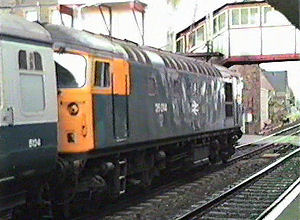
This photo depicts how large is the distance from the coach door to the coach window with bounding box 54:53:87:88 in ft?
3.07

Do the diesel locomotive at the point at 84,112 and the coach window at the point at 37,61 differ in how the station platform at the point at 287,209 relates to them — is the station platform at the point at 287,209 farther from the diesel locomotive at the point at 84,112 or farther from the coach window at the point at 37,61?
the coach window at the point at 37,61

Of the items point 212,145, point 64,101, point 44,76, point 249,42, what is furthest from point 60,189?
point 249,42

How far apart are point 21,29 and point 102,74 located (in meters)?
2.29

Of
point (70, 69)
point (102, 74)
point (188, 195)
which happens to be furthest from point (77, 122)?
point (188, 195)

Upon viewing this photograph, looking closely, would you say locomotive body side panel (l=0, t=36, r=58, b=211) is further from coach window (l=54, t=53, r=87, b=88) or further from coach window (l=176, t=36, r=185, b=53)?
coach window (l=176, t=36, r=185, b=53)

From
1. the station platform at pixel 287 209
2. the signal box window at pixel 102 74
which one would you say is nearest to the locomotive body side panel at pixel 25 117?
the signal box window at pixel 102 74

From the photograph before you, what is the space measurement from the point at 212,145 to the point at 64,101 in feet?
29.3

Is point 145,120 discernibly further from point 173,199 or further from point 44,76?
point 44,76

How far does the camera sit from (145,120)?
442 inches

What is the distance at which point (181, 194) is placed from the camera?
12430mm

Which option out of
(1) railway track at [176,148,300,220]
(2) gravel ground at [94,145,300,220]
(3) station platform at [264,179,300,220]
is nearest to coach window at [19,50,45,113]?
(2) gravel ground at [94,145,300,220]

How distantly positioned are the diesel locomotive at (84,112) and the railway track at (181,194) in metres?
0.44

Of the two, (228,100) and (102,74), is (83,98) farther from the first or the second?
(228,100)

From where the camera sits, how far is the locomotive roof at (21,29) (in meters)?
7.15
